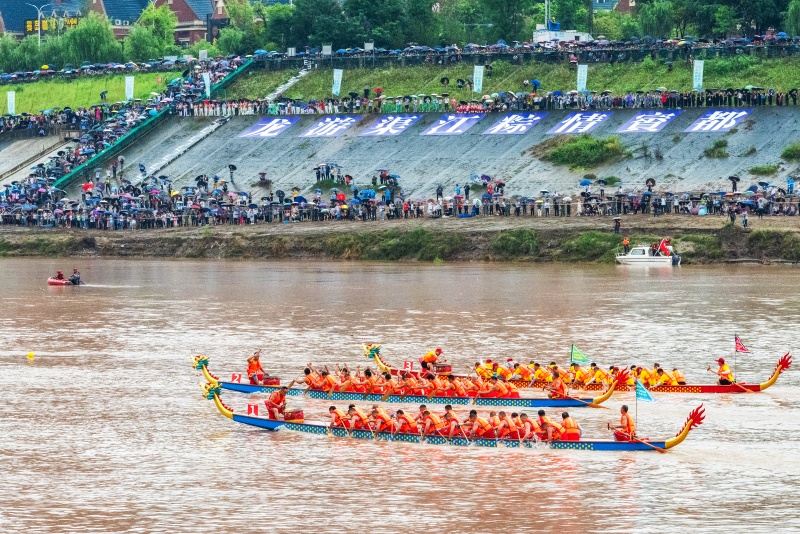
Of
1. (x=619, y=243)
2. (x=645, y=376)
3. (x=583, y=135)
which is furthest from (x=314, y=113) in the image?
(x=645, y=376)

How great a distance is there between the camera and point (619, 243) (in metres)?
70.1

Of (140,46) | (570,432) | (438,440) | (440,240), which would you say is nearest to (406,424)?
(438,440)

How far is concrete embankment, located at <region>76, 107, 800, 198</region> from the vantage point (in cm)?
7625

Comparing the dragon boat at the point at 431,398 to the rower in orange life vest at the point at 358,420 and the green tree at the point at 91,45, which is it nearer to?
the rower in orange life vest at the point at 358,420

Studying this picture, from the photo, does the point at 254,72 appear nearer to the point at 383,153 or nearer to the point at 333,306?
the point at 383,153

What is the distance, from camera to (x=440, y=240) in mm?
74562

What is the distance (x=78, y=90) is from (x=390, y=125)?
36991mm

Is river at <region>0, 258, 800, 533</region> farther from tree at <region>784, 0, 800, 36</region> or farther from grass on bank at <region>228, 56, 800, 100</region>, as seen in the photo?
A: tree at <region>784, 0, 800, 36</region>

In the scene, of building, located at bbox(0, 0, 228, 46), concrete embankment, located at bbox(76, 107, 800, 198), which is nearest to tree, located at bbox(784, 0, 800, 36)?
concrete embankment, located at bbox(76, 107, 800, 198)

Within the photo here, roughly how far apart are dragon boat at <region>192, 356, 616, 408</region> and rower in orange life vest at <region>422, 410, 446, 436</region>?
165 inches

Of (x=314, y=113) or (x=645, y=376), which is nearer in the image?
(x=645, y=376)

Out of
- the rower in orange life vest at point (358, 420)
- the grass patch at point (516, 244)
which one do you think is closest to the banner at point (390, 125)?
the grass patch at point (516, 244)

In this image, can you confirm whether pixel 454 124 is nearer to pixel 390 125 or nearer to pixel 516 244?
pixel 390 125

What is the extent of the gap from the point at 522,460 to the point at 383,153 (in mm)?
56232
